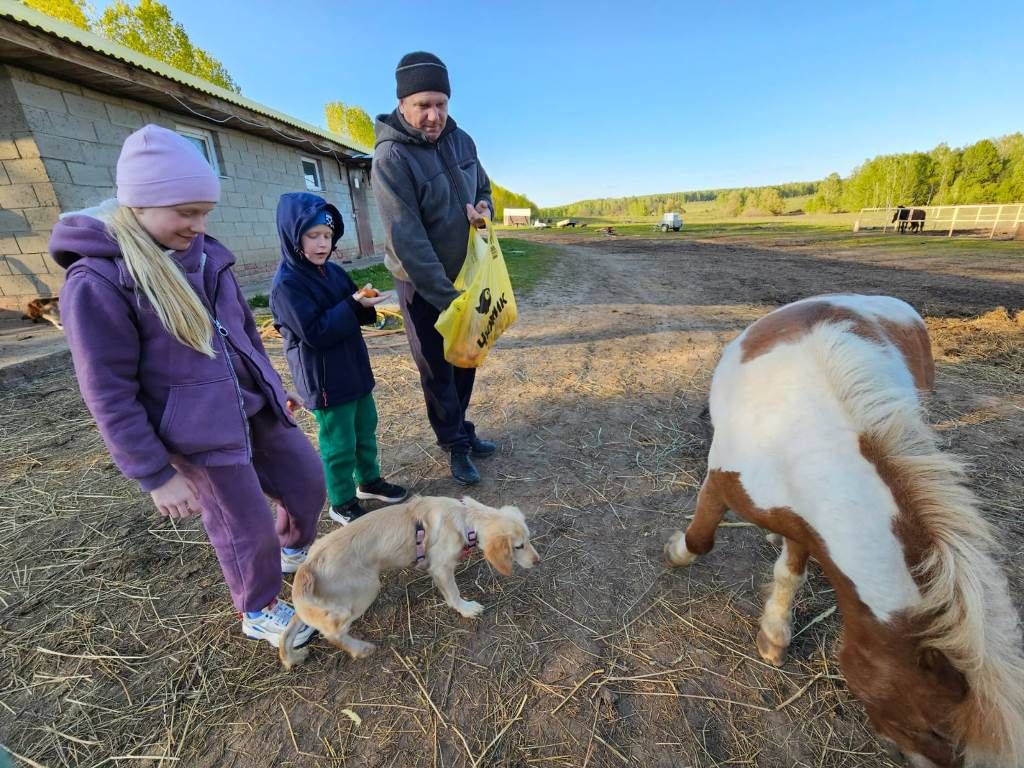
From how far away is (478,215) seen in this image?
2.88 m

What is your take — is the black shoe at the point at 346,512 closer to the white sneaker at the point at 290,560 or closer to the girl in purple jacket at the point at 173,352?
the white sneaker at the point at 290,560

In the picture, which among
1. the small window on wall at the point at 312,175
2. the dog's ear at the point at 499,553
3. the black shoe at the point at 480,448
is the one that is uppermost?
the small window on wall at the point at 312,175

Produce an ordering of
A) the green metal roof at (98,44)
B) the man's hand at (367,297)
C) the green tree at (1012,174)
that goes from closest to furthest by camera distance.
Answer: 1. the man's hand at (367,297)
2. the green metal roof at (98,44)
3. the green tree at (1012,174)

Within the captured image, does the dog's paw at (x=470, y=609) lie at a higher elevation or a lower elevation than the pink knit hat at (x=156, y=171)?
lower

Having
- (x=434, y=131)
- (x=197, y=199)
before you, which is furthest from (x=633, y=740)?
(x=434, y=131)

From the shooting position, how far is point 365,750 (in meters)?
1.64

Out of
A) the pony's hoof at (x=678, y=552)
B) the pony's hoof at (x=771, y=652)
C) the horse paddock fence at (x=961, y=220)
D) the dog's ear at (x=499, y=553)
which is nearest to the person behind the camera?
the pony's hoof at (x=771, y=652)

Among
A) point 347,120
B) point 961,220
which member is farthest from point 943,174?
point 347,120

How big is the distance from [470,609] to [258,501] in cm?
112

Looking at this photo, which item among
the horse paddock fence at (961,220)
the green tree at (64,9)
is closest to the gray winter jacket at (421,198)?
the green tree at (64,9)

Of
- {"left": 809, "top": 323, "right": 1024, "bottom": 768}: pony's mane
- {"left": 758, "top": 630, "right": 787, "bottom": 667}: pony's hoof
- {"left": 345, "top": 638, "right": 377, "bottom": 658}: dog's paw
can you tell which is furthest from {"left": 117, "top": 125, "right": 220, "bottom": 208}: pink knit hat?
{"left": 758, "top": 630, "right": 787, "bottom": 667}: pony's hoof

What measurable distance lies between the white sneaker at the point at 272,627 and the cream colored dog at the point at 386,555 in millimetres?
47

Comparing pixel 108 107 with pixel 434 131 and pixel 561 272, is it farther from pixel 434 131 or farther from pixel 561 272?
pixel 561 272

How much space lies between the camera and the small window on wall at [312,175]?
13.2 meters
